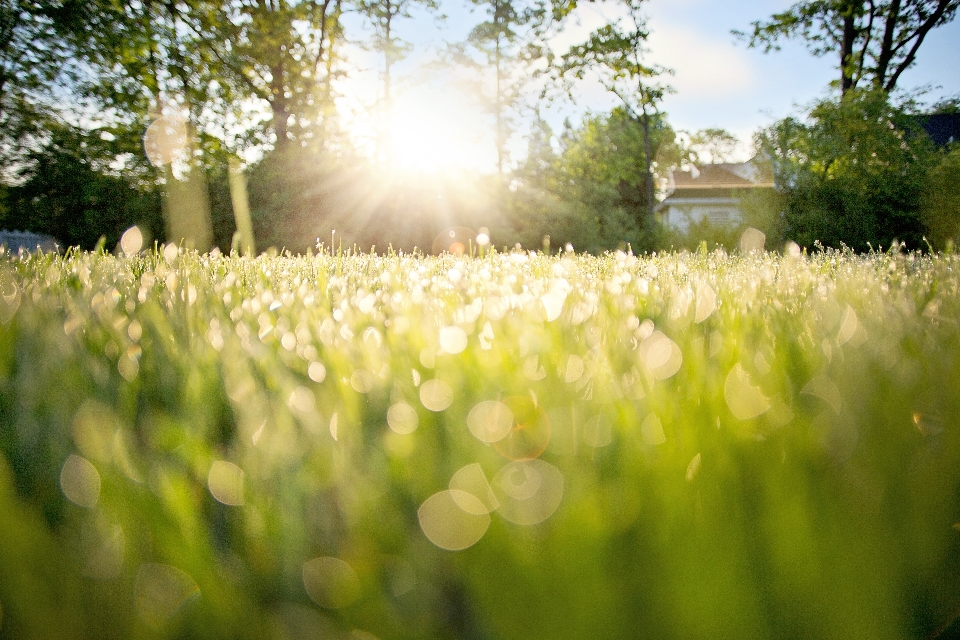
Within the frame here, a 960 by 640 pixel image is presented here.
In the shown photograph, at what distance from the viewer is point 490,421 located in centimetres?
72

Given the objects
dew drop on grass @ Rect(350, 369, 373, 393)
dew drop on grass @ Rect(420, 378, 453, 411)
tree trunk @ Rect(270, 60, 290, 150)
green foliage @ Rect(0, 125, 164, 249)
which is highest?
tree trunk @ Rect(270, 60, 290, 150)

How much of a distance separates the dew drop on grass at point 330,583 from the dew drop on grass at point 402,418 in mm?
221

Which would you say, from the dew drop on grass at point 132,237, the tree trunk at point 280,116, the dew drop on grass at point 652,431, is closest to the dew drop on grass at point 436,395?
the dew drop on grass at point 652,431

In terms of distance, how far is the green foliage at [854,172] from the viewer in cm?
1780

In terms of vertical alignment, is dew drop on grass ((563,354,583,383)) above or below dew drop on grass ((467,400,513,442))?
above

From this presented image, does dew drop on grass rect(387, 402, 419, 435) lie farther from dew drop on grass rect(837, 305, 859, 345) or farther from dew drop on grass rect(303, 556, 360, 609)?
dew drop on grass rect(837, 305, 859, 345)

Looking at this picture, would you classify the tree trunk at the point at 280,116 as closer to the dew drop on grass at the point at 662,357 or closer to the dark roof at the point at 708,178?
the dew drop on grass at the point at 662,357

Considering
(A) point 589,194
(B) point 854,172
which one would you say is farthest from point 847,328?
(A) point 589,194

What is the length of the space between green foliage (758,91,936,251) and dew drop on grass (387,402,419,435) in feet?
64.1

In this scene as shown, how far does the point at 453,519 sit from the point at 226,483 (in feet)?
0.76

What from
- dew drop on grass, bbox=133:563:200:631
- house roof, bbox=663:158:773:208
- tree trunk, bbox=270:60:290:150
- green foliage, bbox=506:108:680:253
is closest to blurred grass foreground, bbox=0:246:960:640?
dew drop on grass, bbox=133:563:200:631

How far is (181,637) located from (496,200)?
1943cm

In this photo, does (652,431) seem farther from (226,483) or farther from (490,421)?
(226,483)

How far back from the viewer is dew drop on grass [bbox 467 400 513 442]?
26.4 inches
